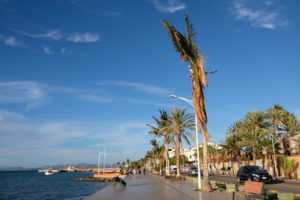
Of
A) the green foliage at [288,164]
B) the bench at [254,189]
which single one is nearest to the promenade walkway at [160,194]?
the bench at [254,189]

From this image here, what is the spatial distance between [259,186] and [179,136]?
21777mm

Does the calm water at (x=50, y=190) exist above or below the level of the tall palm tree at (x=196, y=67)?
below

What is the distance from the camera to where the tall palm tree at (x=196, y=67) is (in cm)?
1587

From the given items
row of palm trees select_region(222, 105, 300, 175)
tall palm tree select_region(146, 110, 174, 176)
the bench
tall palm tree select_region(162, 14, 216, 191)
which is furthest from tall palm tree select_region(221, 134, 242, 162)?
the bench

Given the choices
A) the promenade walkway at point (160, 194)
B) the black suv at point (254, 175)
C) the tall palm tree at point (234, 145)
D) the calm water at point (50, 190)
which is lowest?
the calm water at point (50, 190)

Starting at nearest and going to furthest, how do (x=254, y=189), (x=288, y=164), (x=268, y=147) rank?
(x=254, y=189)
(x=288, y=164)
(x=268, y=147)

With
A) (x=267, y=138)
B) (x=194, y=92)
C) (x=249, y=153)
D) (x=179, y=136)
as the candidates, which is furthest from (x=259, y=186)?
(x=249, y=153)

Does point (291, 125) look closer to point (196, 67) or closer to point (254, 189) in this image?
point (196, 67)

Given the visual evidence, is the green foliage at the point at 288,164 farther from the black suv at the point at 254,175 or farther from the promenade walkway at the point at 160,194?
the promenade walkway at the point at 160,194

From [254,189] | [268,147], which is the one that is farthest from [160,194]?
[268,147]

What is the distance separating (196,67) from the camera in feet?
54.0

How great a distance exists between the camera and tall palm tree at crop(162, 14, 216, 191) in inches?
625

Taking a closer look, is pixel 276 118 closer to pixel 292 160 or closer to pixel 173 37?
pixel 292 160

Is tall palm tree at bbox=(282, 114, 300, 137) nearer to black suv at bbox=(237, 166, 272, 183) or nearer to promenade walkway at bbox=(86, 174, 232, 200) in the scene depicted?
black suv at bbox=(237, 166, 272, 183)
